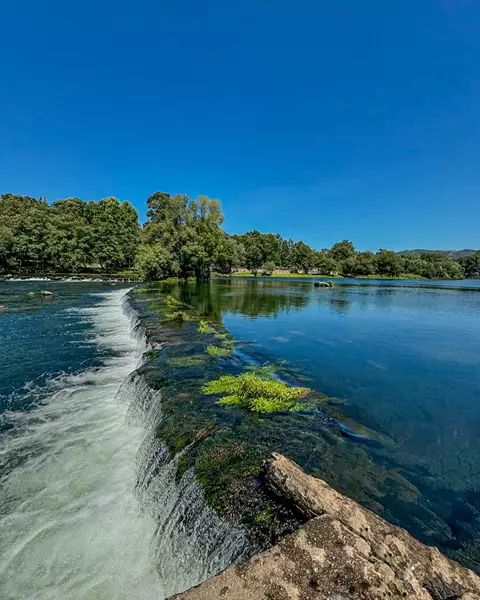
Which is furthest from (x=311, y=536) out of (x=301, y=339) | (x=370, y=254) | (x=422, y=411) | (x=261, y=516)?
(x=370, y=254)

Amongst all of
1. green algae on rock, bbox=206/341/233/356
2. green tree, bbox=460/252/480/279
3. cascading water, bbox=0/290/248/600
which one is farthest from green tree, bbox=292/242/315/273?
cascading water, bbox=0/290/248/600

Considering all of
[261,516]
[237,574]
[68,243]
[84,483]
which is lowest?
[84,483]

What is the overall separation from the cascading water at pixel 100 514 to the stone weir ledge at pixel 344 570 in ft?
4.74

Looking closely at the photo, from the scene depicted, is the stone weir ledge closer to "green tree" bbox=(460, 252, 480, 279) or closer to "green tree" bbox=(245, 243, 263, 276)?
"green tree" bbox=(245, 243, 263, 276)

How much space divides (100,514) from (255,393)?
479 centimetres

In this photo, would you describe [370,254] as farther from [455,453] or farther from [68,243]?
[455,453]

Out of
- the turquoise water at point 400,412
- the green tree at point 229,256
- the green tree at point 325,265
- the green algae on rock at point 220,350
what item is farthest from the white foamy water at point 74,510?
the green tree at point 325,265

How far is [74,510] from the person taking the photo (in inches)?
229

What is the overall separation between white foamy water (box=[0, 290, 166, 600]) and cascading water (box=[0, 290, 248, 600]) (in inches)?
0.6

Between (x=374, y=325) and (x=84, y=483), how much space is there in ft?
71.9

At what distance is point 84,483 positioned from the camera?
6535 millimetres

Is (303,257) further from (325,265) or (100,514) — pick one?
(100,514)

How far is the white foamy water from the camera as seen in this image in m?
4.52

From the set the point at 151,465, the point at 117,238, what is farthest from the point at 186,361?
the point at 117,238
